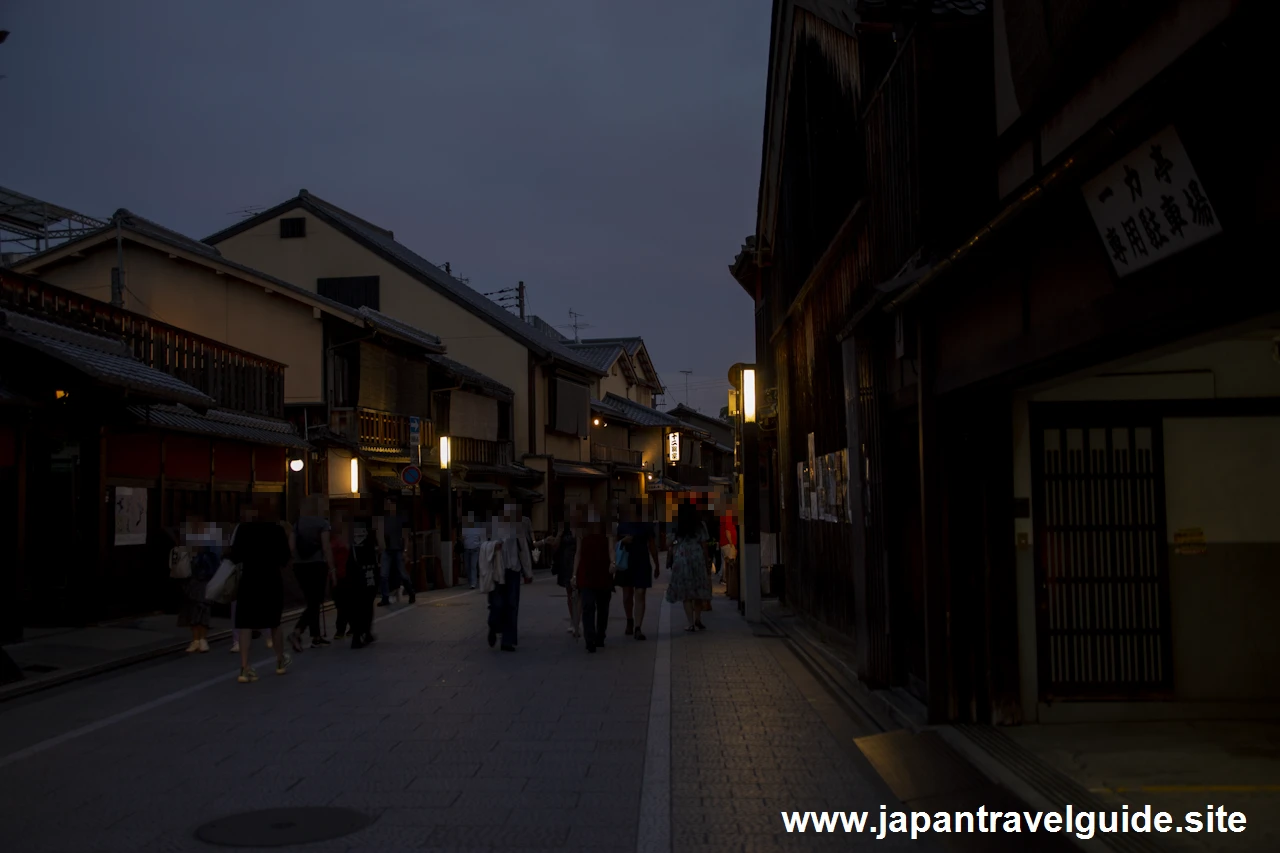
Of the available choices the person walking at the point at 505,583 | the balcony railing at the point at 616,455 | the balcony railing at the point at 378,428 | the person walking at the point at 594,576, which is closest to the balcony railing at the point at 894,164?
the person walking at the point at 594,576

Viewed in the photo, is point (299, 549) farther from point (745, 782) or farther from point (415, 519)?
point (415, 519)

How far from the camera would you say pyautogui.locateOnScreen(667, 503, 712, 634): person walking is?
16.3 meters

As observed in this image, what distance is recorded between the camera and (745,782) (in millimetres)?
7129

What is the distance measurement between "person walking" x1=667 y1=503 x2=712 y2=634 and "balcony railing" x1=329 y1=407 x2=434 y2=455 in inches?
570

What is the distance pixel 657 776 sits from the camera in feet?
23.9

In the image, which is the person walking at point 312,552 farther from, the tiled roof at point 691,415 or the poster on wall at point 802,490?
the tiled roof at point 691,415

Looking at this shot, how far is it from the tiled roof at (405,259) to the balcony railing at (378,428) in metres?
10.3

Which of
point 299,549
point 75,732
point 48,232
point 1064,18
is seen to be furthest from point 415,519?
point 1064,18

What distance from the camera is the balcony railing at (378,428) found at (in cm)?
2953

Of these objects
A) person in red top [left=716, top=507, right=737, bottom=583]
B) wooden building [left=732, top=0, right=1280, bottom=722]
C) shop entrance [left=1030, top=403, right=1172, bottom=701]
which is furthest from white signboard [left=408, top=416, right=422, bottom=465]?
shop entrance [left=1030, top=403, right=1172, bottom=701]

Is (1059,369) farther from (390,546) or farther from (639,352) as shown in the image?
(639,352)

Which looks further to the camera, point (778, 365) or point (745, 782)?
point (778, 365)

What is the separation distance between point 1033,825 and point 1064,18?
14.7 ft

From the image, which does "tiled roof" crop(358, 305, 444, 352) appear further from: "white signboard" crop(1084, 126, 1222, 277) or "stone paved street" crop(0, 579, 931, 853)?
"white signboard" crop(1084, 126, 1222, 277)
